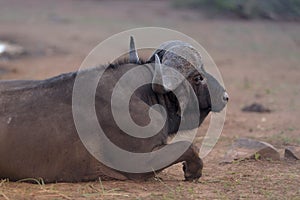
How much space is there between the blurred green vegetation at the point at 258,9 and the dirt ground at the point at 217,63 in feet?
1.53

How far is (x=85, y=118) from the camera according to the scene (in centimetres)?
648

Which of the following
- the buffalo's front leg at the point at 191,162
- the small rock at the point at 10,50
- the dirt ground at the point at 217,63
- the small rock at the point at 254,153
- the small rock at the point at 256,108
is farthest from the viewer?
the small rock at the point at 10,50

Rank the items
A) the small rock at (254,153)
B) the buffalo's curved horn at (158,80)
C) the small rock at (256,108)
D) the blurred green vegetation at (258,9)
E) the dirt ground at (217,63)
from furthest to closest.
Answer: the blurred green vegetation at (258,9) → the small rock at (256,108) → the small rock at (254,153) → the buffalo's curved horn at (158,80) → the dirt ground at (217,63)

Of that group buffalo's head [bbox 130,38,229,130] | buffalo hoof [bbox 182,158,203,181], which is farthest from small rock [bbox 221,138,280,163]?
buffalo hoof [bbox 182,158,203,181]

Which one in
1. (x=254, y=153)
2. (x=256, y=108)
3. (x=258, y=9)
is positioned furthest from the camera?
(x=258, y=9)

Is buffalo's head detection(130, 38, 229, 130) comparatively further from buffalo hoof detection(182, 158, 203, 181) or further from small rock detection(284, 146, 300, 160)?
small rock detection(284, 146, 300, 160)

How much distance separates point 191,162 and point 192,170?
0.09 meters

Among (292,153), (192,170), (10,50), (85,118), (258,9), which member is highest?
(258,9)

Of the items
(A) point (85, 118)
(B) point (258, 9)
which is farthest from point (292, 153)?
(B) point (258, 9)

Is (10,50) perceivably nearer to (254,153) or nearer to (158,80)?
(254,153)

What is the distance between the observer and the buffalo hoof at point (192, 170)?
262 inches

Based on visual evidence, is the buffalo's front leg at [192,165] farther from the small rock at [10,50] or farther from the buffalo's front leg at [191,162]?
the small rock at [10,50]

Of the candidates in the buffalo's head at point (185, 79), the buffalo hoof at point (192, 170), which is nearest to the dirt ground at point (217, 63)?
the buffalo hoof at point (192, 170)

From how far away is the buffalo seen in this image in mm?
6352
